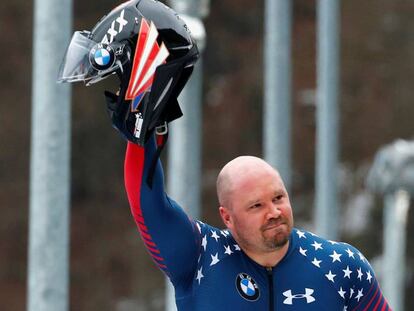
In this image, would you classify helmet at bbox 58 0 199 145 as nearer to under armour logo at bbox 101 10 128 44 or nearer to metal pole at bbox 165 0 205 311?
under armour logo at bbox 101 10 128 44

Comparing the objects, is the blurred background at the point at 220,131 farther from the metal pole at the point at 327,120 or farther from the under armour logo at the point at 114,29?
the under armour logo at the point at 114,29

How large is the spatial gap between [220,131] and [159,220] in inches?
920

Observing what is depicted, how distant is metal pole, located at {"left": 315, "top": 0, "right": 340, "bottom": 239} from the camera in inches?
644

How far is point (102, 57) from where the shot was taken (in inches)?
209

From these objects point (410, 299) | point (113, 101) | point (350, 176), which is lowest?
point (410, 299)

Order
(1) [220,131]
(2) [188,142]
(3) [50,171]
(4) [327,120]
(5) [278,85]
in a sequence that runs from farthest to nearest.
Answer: (1) [220,131], (4) [327,120], (5) [278,85], (2) [188,142], (3) [50,171]

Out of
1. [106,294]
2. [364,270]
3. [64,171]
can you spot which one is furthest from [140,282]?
[364,270]

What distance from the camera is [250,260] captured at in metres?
5.70

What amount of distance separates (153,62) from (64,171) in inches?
111

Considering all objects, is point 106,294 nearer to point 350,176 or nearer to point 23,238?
point 23,238

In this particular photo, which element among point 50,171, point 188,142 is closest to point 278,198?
point 50,171

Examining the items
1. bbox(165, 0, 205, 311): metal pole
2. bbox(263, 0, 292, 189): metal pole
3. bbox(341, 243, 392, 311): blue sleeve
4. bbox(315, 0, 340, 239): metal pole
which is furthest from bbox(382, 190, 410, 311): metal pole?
bbox(341, 243, 392, 311): blue sleeve

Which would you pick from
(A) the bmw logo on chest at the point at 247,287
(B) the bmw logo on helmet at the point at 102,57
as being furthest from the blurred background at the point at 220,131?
(B) the bmw logo on helmet at the point at 102,57

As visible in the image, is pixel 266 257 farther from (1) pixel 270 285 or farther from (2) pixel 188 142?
(2) pixel 188 142
